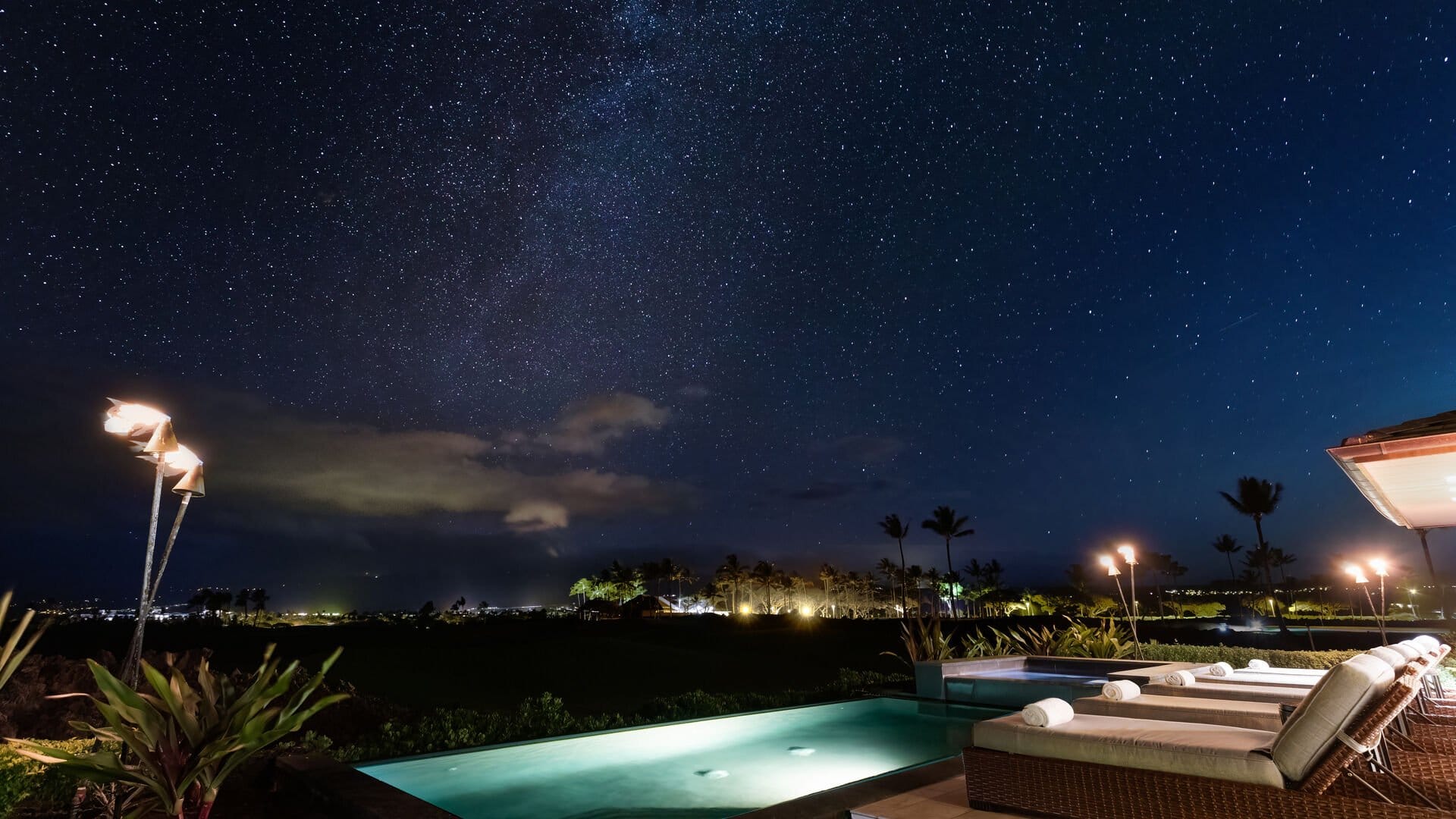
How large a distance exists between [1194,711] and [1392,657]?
972mm

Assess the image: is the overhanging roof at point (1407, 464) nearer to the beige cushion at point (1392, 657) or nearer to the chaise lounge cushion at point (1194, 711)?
the beige cushion at point (1392, 657)

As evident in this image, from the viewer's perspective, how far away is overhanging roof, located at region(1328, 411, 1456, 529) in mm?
3385

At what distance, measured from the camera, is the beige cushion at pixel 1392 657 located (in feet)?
10.6

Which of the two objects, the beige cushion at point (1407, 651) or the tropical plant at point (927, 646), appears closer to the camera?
the beige cushion at point (1407, 651)

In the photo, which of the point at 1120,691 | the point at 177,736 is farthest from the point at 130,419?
the point at 1120,691

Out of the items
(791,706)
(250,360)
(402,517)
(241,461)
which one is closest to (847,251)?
(791,706)

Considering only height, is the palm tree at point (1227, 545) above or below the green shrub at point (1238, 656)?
above

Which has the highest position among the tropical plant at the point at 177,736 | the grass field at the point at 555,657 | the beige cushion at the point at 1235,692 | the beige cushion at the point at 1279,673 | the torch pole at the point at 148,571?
the torch pole at the point at 148,571

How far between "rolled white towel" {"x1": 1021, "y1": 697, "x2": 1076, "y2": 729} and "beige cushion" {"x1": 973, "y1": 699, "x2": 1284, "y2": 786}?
0.03 metres

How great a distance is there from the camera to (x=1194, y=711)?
13.1ft

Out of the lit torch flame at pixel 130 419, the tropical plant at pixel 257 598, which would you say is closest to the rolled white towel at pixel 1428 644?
the lit torch flame at pixel 130 419

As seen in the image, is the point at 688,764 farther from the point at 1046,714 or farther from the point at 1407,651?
the point at 1407,651

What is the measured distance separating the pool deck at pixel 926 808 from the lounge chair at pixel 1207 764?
0.24ft

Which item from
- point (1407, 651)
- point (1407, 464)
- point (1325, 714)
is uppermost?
point (1407, 464)
